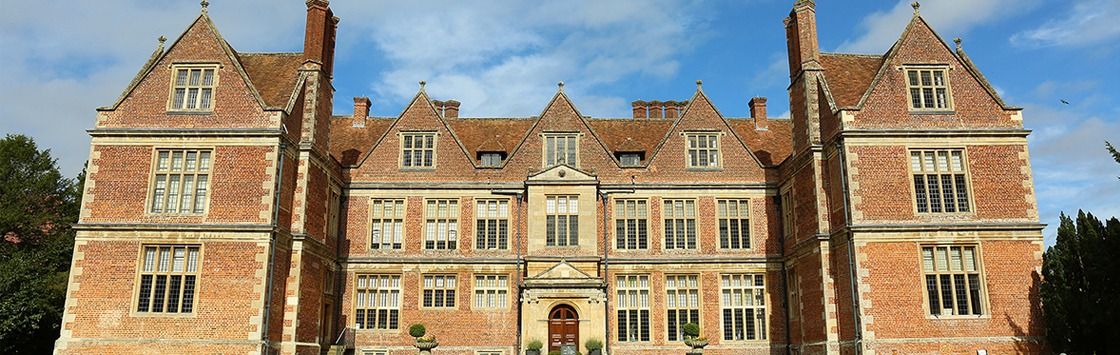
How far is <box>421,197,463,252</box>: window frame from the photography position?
81.3 ft

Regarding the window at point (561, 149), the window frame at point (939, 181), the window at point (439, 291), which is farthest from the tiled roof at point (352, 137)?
the window frame at point (939, 181)

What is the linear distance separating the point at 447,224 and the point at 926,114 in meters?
14.5

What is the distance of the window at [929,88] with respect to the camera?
20312mm

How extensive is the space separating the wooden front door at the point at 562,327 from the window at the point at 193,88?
37.4 feet

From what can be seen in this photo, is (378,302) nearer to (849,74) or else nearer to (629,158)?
(629,158)

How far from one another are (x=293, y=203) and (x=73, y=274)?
5.38 m

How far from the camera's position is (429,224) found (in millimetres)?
24969

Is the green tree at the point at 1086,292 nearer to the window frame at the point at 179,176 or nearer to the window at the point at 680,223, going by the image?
the window at the point at 680,223

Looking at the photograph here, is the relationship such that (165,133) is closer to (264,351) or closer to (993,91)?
(264,351)

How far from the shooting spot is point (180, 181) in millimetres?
19625

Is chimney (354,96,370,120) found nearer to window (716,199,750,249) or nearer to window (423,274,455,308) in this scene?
window (423,274,455,308)

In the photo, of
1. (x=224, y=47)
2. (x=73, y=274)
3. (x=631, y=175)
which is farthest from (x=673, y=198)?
(x=73, y=274)

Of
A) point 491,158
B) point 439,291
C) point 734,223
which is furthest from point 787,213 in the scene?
point 439,291

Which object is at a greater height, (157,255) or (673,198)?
(673,198)
